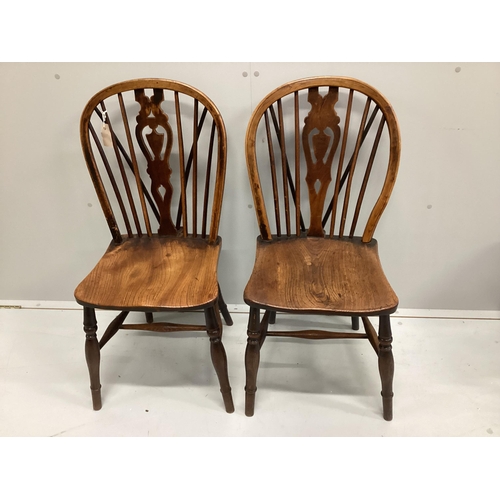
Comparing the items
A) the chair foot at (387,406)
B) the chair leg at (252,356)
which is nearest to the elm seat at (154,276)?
the chair leg at (252,356)

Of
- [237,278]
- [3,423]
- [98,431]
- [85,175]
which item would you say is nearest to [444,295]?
[237,278]

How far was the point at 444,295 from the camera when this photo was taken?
5.85 feet

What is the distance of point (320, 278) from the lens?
128cm

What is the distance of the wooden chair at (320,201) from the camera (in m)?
1.22

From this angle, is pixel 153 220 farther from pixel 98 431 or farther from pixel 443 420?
pixel 443 420

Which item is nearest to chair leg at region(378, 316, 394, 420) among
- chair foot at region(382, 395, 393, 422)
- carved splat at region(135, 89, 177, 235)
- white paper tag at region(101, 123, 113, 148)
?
chair foot at region(382, 395, 393, 422)

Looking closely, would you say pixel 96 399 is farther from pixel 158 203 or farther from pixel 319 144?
pixel 319 144

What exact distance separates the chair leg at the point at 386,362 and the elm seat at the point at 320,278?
3.9 inches

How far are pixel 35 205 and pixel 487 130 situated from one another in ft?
5.68

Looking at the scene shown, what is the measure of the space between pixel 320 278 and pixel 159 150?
695mm

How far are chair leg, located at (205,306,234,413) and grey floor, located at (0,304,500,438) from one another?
96 mm

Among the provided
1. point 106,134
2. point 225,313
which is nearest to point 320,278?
point 225,313

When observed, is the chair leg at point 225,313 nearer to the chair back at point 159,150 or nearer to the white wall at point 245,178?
the white wall at point 245,178

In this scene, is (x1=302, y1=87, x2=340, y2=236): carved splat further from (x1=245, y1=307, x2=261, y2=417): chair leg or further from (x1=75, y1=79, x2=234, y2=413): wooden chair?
(x1=245, y1=307, x2=261, y2=417): chair leg
